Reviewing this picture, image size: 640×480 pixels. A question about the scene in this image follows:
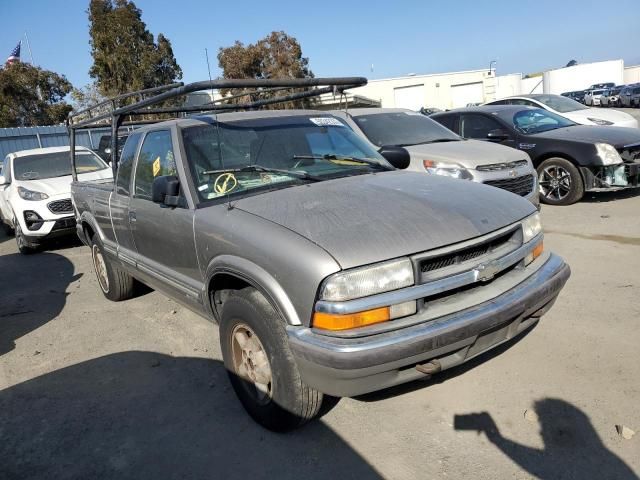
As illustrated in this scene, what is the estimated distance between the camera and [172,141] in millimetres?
3475

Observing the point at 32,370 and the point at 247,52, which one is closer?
the point at 32,370

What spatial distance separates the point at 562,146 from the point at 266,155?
18.7 ft

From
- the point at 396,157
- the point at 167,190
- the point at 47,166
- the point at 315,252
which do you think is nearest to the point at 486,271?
the point at 315,252

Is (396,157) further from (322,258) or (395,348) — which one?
(395,348)

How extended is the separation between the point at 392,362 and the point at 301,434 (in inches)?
35.3

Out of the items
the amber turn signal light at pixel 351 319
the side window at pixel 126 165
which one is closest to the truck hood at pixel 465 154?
the side window at pixel 126 165

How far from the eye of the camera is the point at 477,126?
8664mm

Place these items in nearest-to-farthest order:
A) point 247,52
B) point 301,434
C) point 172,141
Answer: point 301,434, point 172,141, point 247,52

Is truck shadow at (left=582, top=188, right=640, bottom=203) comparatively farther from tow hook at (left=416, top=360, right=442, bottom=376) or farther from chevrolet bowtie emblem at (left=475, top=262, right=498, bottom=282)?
tow hook at (left=416, top=360, right=442, bottom=376)

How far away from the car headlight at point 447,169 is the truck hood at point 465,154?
54 millimetres

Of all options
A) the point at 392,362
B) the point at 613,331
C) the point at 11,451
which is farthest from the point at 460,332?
the point at 11,451

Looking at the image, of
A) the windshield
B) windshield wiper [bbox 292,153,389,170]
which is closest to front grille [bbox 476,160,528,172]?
windshield wiper [bbox 292,153,389,170]

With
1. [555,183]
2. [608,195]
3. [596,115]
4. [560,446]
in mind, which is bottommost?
[560,446]

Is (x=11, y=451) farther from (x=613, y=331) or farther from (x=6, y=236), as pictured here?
(x=6, y=236)
